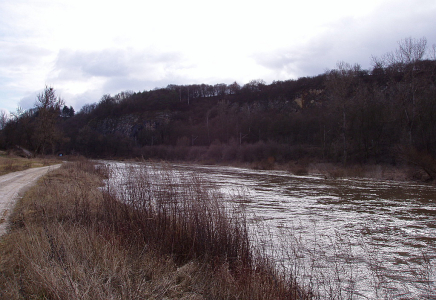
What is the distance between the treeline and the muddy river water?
46.1 ft

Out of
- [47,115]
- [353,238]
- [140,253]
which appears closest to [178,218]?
[140,253]

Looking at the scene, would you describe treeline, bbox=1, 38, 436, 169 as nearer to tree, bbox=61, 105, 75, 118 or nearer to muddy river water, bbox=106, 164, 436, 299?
muddy river water, bbox=106, 164, 436, 299

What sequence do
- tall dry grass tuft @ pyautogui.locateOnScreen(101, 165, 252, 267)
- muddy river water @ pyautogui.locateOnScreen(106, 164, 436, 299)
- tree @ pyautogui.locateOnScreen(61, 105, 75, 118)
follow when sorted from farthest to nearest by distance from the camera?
tree @ pyautogui.locateOnScreen(61, 105, 75, 118)
tall dry grass tuft @ pyautogui.locateOnScreen(101, 165, 252, 267)
muddy river water @ pyautogui.locateOnScreen(106, 164, 436, 299)

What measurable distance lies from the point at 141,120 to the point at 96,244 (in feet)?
408

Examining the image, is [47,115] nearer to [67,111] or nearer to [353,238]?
[353,238]

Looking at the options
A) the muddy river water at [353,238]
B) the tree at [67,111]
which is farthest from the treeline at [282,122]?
the tree at [67,111]

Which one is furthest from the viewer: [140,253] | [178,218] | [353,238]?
[353,238]

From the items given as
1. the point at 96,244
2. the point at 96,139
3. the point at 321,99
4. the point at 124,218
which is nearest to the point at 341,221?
the point at 124,218

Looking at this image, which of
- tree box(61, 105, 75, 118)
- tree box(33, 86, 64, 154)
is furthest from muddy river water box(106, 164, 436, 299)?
tree box(61, 105, 75, 118)

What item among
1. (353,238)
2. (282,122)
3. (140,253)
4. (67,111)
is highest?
(67,111)

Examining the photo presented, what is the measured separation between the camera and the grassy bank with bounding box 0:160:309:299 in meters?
4.86

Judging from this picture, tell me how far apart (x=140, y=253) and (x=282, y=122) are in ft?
215

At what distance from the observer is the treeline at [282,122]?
1455 inches

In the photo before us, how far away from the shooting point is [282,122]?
69812 mm
